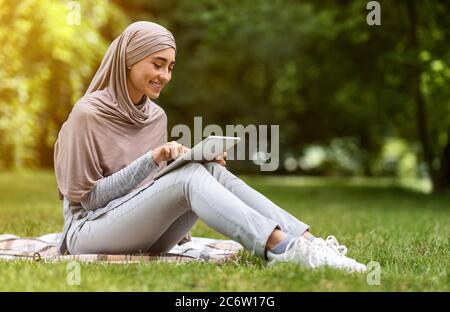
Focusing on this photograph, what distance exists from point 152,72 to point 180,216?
2.79 ft

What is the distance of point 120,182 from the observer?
3844 mm

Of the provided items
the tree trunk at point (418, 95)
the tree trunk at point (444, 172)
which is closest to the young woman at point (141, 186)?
the tree trunk at point (418, 95)

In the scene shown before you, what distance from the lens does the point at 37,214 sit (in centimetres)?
766

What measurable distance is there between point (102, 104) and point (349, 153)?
2572 centimetres

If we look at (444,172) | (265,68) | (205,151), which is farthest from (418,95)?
(265,68)

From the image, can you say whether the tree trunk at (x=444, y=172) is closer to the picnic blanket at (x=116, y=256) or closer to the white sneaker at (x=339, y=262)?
the picnic blanket at (x=116, y=256)

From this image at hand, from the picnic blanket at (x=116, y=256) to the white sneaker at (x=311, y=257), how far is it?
0.55 metres

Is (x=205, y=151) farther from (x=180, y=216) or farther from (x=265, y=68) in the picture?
(x=265, y=68)

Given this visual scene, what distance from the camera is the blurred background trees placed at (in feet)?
34.7

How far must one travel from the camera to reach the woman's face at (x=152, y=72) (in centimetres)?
405

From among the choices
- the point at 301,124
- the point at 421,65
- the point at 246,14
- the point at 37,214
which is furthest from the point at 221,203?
the point at 301,124

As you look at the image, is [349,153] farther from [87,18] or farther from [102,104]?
[102,104]

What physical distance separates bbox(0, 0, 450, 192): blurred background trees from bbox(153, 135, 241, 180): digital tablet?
609 centimetres
